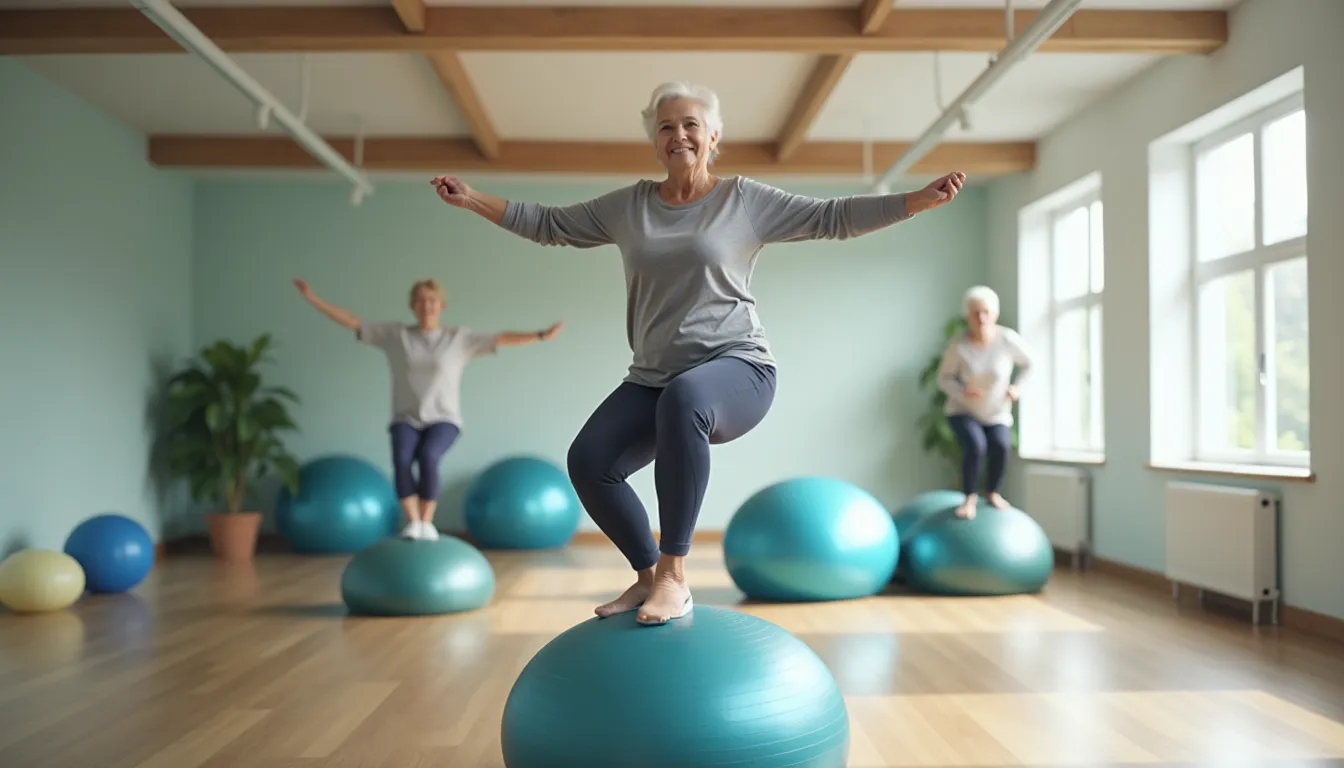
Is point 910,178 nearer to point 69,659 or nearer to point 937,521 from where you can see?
point 937,521

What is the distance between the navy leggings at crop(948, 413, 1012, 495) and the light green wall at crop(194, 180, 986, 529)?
2917mm

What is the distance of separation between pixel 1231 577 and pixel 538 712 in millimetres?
4025

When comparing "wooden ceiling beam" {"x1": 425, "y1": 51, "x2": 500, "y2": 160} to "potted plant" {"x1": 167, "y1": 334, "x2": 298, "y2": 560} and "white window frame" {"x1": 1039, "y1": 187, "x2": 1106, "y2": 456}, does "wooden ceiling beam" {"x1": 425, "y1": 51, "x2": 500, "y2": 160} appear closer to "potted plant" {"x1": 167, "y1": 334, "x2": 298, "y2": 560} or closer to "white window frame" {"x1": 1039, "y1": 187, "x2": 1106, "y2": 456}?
"potted plant" {"x1": 167, "y1": 334, "x2": 298, "y2": 560}

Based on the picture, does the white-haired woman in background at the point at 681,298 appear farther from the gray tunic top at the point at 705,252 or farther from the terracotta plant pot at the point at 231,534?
the terracotta plant pot at the point at 231,534

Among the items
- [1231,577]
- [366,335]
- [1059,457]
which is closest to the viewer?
[1231,577]

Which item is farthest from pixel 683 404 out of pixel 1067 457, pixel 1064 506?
pixel 1067 457

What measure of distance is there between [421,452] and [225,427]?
2.59 metres

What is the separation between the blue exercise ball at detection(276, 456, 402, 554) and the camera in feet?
26.2

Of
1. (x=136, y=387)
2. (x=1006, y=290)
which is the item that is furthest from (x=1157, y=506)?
(x=136, y=387)

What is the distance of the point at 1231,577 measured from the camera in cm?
527

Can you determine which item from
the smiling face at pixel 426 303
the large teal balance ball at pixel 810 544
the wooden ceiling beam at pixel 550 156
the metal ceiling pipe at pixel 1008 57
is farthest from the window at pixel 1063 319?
the smiling face at pixel 426 303

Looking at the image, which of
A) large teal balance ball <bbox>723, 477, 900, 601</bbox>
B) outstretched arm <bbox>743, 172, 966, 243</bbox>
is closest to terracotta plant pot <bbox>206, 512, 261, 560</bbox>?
large teal balance ball <bbox>723, 477, 900, 601</bbox>

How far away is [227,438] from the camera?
7895 mm

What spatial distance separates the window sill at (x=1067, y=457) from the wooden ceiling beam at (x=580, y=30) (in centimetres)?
271
